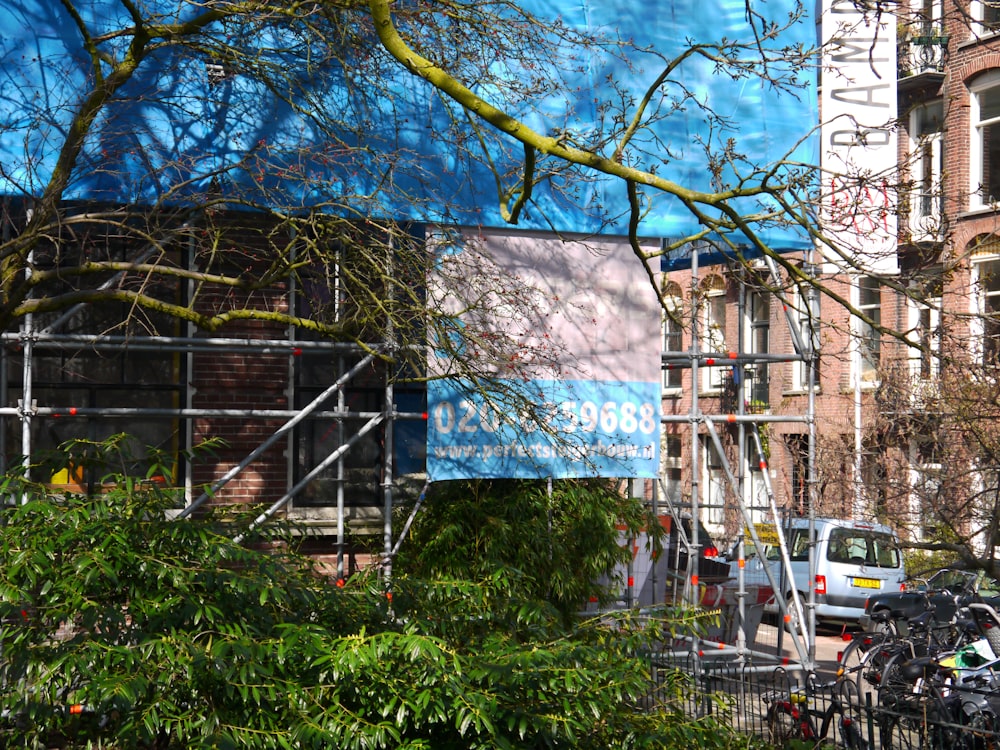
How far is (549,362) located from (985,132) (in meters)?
21.6

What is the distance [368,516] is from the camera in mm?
12453

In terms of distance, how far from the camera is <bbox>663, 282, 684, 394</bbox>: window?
1105 cm

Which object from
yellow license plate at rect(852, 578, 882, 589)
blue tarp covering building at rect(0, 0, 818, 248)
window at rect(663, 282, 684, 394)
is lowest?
yellow license plate at rect(852, 578, 882, 589)

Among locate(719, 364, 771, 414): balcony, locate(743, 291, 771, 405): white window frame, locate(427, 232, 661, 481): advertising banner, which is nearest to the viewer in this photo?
locate(427, 232, 661, 481): advertising banner

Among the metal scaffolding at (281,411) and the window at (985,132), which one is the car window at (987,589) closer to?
the metal scaffolding at (281,411)

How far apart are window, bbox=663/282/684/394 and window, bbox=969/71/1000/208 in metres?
8.56

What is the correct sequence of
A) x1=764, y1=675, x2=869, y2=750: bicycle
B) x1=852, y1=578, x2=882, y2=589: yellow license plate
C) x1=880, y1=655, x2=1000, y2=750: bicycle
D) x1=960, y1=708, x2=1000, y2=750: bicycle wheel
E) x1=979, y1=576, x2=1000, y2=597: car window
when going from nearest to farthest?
x1=960, y1=708, x2=1000, y2=750: bicycle wheel, x1=764, y1=675, x2=869, y2=750: bicycle, x1=880, y1=655, x2=1000, y2=750: bicycle, x1=979, y1=576, x2=1000, y2=597: car window, x1=852, y1=578, x2=882, y2=589: yellow license plate

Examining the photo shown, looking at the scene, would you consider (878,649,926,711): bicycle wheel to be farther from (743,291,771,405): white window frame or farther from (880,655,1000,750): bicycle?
(743,291,771,405): white window frame

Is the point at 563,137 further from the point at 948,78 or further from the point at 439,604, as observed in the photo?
the point at 948,78

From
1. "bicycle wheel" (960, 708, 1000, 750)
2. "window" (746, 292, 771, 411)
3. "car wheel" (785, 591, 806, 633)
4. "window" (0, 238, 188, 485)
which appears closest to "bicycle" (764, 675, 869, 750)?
→ "bicycle wheel" (960, 708, 1000, 750)

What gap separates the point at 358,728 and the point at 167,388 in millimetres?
6825

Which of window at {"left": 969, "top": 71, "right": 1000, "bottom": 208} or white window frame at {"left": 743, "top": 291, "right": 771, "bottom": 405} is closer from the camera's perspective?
window at {"left": 969, "top": 71, "right": 1000, "bottom": 208}

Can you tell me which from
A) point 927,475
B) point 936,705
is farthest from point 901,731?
point 927,475

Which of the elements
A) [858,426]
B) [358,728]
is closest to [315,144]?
[358,728]
